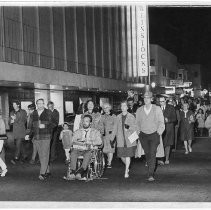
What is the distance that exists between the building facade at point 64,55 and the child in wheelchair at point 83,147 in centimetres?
1169

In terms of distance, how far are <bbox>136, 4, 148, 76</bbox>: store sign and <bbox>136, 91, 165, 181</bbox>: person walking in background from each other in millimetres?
→ 21860

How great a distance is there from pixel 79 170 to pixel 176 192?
241cm

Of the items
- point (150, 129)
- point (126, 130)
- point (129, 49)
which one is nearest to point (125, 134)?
point (126, 130)

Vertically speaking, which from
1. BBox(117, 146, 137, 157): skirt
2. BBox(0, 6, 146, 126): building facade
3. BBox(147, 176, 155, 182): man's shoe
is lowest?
BBox(147, 176, 155, 182): man's shoe

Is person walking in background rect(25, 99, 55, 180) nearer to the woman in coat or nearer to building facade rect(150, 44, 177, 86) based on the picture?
the woman in coat

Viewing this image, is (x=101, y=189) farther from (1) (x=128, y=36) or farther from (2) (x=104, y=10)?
(1) (x=128, y=36)

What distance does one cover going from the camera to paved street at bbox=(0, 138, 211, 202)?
8.69m

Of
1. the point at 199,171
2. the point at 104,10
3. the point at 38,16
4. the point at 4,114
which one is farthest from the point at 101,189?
the point at 104,10

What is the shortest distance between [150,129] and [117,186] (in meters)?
1.56

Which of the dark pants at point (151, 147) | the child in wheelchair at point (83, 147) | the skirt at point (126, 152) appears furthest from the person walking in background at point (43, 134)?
the dark pants at point (151, 147)

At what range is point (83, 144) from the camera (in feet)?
36.1

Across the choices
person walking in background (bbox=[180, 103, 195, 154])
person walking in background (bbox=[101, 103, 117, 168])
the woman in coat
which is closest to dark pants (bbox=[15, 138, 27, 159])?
person walking in background (bbox=[101, 103, 117, 168])

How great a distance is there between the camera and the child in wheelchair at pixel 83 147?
424 inches

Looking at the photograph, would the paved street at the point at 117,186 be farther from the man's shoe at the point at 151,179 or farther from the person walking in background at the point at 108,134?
the person walking in background at the point at 108,134
